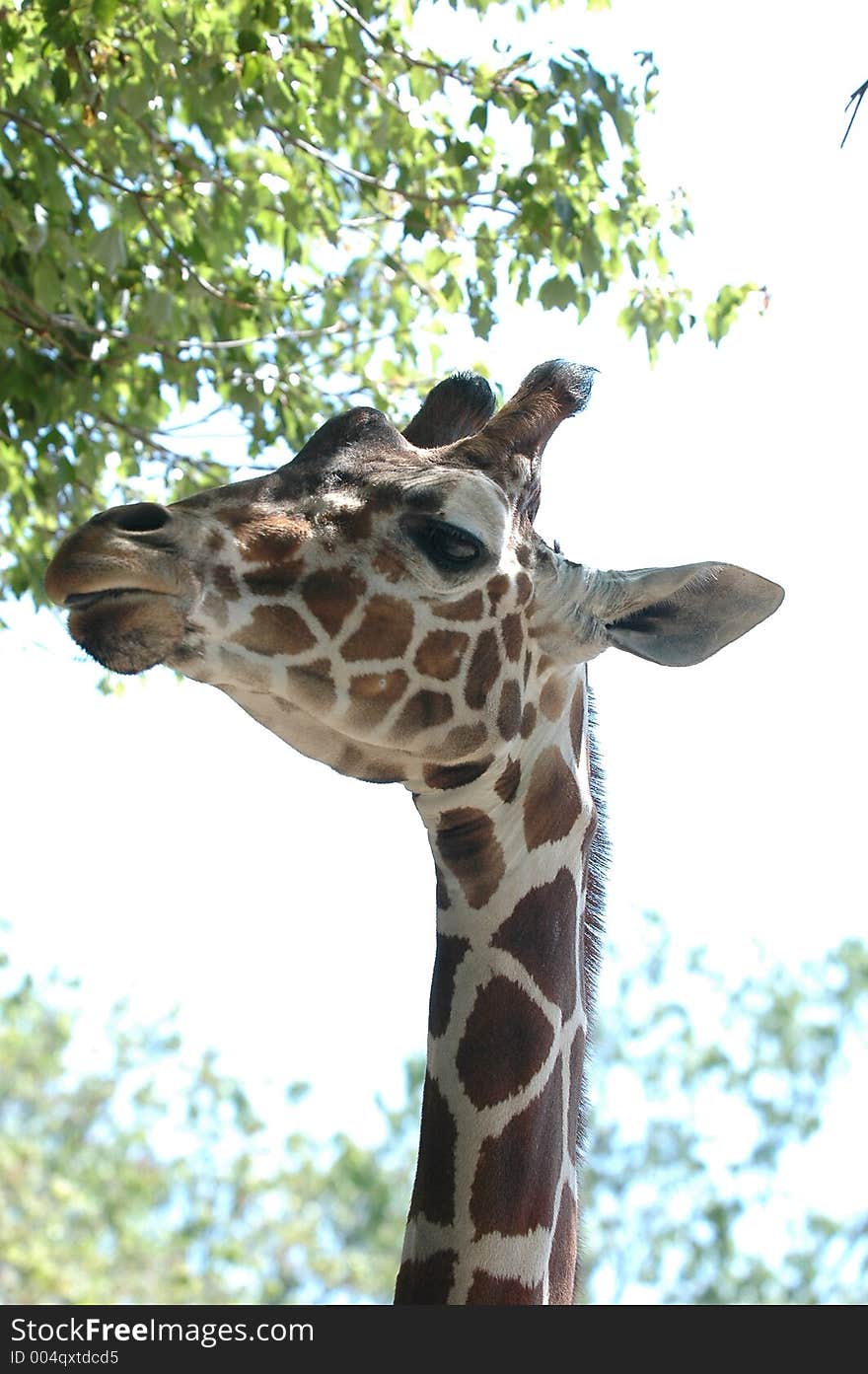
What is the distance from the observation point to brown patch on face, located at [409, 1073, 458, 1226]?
3521 millimetres

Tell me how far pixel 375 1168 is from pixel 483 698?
74.6 feet

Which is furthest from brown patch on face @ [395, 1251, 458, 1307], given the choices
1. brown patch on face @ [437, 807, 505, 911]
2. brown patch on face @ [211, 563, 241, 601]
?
brown patch on face @ [211, 563, 241, 601]

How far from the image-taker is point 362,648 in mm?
3676

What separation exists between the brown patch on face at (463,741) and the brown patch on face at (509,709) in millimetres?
55

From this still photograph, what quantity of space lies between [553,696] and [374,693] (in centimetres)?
52

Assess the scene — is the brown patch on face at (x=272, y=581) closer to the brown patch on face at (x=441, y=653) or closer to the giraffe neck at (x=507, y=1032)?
the brown patch on face at (x=441, y=653)

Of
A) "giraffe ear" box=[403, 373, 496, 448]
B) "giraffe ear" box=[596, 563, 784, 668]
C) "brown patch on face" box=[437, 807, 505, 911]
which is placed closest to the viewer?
"brown patch on face" box=[437, 807, 505, 911]

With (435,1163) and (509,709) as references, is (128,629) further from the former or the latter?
(435,1163)

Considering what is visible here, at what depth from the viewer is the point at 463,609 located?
12.4 feet

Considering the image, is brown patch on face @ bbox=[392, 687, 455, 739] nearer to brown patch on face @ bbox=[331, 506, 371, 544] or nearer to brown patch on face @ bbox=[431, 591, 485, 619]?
brown patch on face @ bbox=[431, 591, 485, 619]

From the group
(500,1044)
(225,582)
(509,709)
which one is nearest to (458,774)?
(509,709)
